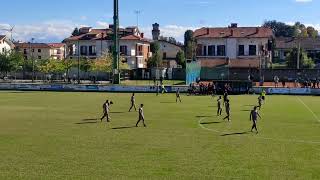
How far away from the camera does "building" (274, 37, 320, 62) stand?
134625 mm

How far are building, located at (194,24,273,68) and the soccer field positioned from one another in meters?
56.5

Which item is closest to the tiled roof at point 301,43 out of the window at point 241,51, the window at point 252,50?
the window at point 252,50

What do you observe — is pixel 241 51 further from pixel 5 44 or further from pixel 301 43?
pixel 5 44

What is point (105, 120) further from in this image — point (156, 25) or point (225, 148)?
point (156, 25)

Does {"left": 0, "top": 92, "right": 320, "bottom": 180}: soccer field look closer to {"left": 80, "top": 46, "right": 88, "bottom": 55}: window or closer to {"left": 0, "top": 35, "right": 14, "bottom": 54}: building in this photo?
{"left": 80, "top": 46, "right": 88, "bottom": 55}: window

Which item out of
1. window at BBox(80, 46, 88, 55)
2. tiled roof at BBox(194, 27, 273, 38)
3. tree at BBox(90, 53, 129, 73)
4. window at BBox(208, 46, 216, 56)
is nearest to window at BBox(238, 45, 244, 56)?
tiled roof at BBox(194, 27, 273, 38)

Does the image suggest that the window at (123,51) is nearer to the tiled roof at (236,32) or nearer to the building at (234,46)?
the tiled roof at (236,32)

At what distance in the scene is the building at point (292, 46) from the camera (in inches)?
5300

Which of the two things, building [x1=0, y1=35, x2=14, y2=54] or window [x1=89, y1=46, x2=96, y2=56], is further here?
building [x1=0, y1=35, x2=14, y2=54]

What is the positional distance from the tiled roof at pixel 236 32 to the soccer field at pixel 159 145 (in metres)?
58.9

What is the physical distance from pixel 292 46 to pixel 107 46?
173 feet

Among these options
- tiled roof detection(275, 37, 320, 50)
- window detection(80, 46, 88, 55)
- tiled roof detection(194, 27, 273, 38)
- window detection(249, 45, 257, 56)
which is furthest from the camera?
tiled roof detection(275, 37, 320, 50)

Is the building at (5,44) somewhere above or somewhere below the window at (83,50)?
above

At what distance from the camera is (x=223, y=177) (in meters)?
20.0
